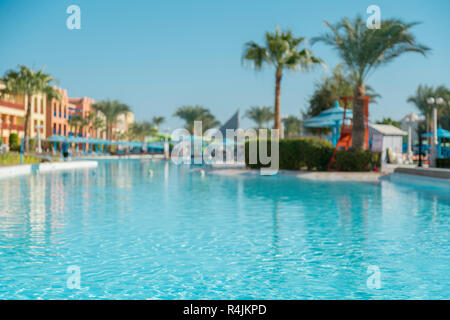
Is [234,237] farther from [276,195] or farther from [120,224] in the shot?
[276,195]

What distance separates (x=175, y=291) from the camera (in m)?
5.56

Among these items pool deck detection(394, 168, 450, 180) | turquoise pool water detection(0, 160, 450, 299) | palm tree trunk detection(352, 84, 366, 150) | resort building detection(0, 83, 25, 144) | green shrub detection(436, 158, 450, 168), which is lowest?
turquoise pool water detection(0, 160, 450, 299)

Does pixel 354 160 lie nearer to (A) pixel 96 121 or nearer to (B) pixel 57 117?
(B) pixel 57 117

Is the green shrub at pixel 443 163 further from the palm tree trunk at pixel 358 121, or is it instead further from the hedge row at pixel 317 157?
the palm tree trunk at pixel 358 121

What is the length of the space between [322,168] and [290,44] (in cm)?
1018

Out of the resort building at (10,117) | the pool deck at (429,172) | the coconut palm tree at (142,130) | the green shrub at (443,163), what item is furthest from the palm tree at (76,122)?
the pool deck at (429,172)

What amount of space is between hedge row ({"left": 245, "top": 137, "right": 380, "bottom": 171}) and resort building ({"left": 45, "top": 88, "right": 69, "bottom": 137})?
56.9 metres

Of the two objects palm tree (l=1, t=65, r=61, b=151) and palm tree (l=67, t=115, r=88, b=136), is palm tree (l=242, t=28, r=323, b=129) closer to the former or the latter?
palm tree (l=1, t=65, r=61, b=151)

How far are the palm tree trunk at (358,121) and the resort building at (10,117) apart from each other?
1912 inches

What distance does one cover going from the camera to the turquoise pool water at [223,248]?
224 inches

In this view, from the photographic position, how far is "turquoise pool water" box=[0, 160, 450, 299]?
5680mm

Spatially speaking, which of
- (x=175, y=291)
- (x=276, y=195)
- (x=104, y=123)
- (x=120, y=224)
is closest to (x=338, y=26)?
(x=276, y=195)

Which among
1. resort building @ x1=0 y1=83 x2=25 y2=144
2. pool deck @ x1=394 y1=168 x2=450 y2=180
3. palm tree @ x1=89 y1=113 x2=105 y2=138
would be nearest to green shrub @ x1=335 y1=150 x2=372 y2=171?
pool deck @ x1=394 y1=168 x2=450 y2=180

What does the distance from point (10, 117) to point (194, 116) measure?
96.7ft
